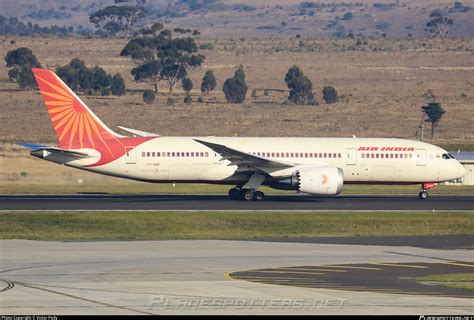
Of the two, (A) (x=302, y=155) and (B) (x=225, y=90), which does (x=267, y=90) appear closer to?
(B) (x=225, y=90)

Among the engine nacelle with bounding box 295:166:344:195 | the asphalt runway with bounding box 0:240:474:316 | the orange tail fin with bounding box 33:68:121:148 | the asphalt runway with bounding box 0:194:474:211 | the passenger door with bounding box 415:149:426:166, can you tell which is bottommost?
the asphalt runway with bounding box 0:194:474:211

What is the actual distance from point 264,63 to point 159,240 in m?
128

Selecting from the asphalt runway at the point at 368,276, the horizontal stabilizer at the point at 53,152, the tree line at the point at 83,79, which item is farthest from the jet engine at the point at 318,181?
the tree line at the point at 83,79

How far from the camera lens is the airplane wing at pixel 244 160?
54.8 metres

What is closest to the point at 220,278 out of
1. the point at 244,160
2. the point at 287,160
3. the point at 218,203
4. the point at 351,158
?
the point at 218,203

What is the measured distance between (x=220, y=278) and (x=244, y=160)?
2511cm

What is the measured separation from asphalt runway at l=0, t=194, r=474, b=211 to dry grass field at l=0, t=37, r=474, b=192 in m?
6.40

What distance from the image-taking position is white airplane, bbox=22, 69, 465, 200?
54.9 m

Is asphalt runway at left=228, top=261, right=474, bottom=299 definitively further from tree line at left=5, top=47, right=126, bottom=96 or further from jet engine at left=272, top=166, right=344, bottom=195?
tree line at left=5, top=47, right=126, bottom=96

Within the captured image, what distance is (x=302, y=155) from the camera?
5709 cm

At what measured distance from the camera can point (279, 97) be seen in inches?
5497

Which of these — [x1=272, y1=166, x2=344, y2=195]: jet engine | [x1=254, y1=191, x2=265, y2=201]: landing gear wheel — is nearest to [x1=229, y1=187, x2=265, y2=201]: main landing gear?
[x1=254, y1=191, x2=265, y2=201]: landing gear wheel

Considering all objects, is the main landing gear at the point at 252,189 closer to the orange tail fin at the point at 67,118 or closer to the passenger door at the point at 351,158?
the passenger door at the point at 351,158

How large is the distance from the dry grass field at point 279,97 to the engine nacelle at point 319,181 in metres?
14.1
